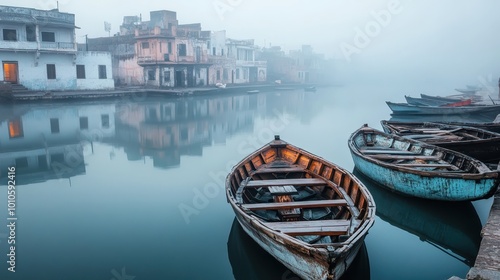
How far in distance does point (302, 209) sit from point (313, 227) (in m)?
1.22

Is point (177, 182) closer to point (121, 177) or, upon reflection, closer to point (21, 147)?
point (121, 177)

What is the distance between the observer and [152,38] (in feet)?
122

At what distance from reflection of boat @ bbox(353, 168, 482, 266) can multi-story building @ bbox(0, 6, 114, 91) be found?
29893mm

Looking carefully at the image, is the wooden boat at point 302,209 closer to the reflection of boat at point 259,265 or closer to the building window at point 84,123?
the reflection of boat at point 259,265

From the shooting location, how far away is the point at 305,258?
4.74 metres

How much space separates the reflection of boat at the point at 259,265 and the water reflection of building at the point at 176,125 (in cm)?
696

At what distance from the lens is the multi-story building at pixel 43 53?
91.5ft

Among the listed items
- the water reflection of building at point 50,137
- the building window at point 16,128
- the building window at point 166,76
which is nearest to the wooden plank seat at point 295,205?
the water reflection of building at point 50,137

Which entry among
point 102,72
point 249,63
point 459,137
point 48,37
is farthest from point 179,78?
point 459,137

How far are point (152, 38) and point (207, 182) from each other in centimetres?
Result: 2981

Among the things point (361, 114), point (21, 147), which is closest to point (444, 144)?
point (21, 147)

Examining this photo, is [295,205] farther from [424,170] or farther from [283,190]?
[424,170]

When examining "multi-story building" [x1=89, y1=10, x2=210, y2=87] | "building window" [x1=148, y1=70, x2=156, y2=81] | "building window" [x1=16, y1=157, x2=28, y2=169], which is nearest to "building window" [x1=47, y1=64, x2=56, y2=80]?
"multi-story building" [x1=89, y1=10, x2=210, y2=87]

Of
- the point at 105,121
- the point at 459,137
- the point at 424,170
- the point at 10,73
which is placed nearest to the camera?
the point at 424,170
